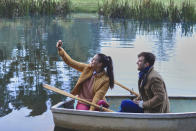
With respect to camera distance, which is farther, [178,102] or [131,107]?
[178,102]

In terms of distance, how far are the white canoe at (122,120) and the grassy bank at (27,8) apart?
626 inches

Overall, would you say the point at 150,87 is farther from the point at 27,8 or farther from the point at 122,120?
the point at 27,8

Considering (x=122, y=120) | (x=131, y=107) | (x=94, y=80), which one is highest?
(x=94, y=80)

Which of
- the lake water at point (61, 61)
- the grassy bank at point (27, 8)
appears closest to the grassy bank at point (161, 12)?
the lake water at point (61, 61)

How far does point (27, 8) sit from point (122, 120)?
1747cm

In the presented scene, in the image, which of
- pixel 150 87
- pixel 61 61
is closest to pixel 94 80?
pixel 150 87

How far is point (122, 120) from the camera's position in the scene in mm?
5543

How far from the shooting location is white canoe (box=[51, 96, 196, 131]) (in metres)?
5.45

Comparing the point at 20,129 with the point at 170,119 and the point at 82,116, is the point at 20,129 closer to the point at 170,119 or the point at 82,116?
the point at 82,116

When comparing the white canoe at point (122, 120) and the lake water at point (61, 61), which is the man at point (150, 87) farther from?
the lake water at point (61, 61)

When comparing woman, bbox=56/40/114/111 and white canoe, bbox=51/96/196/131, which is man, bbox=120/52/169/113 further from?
woman, bbox=56/40/114/111

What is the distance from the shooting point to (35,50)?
12820 mm

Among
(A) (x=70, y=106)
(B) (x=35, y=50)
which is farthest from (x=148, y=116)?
(B) (x=35, y=50)

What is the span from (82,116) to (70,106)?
60 centimetres
